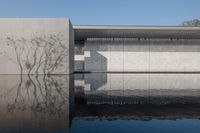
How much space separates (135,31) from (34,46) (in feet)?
40.8

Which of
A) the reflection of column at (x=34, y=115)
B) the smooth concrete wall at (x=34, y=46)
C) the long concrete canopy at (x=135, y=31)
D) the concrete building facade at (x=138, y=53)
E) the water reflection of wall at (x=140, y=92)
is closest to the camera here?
the reflection of column at (x=34, y=115)

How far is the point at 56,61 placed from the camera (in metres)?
26.3

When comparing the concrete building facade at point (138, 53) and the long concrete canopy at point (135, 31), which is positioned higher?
the long concrete canopy at point (135, 31)

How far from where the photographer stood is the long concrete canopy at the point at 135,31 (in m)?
32.0

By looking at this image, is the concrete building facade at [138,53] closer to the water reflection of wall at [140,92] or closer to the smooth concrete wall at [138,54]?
the smooth concrete wall at [138,54]

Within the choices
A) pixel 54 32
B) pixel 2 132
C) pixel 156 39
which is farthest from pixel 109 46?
pixel 2 132

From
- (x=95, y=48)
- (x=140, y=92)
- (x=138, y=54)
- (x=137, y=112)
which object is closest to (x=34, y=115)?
(x=137, y=112)

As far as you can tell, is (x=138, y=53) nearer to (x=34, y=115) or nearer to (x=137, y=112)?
(x=137, y=112)

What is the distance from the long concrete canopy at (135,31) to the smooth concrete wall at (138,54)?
141 cm

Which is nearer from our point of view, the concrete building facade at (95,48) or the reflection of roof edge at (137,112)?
the reflection of roof edge at (137,112)

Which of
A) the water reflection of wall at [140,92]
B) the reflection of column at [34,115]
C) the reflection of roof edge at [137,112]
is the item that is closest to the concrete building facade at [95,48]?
the water reflection of wall at [140,92]

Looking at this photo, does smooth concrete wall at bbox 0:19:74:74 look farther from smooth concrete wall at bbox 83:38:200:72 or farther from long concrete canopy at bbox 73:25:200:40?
smooth concrete wall at bbox 83:38:200:72

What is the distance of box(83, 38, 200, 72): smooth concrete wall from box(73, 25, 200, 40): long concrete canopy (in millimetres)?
1415

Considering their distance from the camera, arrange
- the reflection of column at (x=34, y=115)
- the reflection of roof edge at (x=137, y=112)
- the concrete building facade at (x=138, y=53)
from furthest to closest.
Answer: the concrete building facade at (x=138, y=53)
the reflection of roof edge at (x=137, y=112)
the reflection of column at (x=34, y=115)
